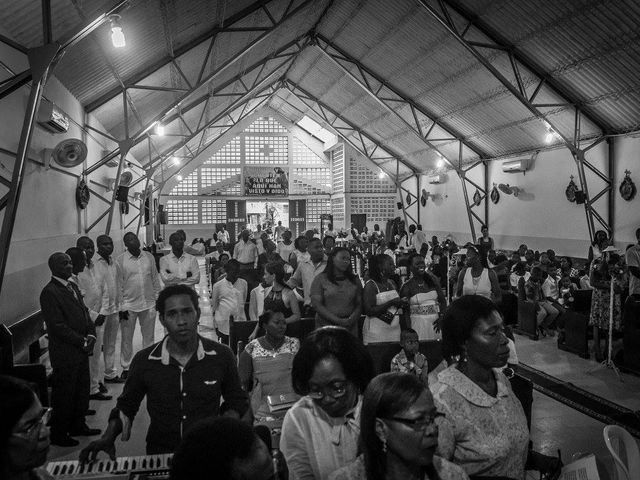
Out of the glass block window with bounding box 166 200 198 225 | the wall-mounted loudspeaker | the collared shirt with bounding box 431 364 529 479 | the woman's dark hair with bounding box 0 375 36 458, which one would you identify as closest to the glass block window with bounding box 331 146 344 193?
the glass block window with bounding box 166 200 198 225

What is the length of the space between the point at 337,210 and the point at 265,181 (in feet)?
13.3

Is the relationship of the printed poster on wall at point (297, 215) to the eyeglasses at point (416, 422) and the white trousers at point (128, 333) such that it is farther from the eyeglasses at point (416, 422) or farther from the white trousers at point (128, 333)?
the eyeglasses at point (416, 422)

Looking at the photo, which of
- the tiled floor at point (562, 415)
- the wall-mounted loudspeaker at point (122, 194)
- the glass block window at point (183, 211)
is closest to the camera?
the tiled floor at point (562, 415)

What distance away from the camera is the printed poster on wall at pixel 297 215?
2698cm

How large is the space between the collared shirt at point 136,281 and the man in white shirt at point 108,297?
0.41 ft

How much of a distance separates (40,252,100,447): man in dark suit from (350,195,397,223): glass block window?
69.4 feet

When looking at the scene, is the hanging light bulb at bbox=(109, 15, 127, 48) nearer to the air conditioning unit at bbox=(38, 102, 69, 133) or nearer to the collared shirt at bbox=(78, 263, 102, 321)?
the air conditioning unit at bbox=(38, 102, 69, 133)

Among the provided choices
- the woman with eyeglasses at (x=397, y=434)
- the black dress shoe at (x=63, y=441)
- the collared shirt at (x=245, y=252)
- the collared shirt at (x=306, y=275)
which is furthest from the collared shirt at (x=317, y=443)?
the collared shirt at (x=245, y=252)

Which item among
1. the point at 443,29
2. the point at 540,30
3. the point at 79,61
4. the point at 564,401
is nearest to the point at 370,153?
the point at 443,29

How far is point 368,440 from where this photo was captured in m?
1.59

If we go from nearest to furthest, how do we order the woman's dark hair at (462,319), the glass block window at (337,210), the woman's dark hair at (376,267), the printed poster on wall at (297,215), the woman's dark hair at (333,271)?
the woman's dark hair at (462,319), the woman's dark hair at (333,271), the woman's dark hair at (376,267), the glass block window at (337,210), the printed poster on wall at (297,215)

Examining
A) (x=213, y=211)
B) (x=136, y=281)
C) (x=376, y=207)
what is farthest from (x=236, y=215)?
(x=136, y=281)

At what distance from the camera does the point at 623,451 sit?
2182mm

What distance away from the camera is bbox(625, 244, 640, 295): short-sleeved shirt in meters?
7.18
